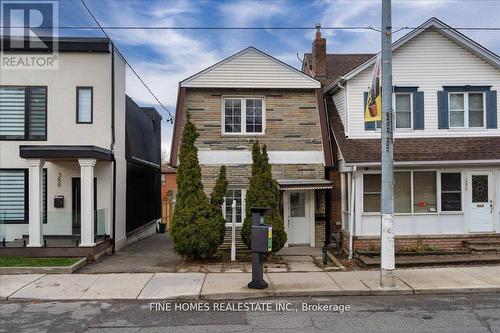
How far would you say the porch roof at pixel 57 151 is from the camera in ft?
44.0

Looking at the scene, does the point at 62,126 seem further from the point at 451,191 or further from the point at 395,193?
the point at 451,191

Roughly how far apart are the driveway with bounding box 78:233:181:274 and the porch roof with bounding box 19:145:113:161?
3.12 meters

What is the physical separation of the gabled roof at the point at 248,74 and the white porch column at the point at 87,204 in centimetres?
391

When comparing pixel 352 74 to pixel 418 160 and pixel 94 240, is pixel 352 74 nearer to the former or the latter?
pixel 418 160

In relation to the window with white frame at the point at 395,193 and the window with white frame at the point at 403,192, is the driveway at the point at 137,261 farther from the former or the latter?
the window with white frame at the point at 403,192

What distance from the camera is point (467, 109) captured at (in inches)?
617

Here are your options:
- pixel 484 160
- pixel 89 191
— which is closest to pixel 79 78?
pixel 89 191

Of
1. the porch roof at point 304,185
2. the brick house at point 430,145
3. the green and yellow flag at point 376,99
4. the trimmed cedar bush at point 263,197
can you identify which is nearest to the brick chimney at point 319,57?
the brick house at point 430,145

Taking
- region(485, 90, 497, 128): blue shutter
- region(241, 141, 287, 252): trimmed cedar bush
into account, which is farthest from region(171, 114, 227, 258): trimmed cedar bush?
region(485, 90, 497, 128): blue shutter

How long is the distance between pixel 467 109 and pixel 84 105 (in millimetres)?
12529

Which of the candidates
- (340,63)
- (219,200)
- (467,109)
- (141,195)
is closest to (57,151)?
(219,200)

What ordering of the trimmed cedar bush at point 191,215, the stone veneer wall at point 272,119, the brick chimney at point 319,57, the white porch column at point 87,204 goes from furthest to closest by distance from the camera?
1. the brick chimney at point 319,57
2. the stone veneer wall at point 272,119
3. the white porch column at point 87,204
4. the trimmed cedar bush at point 191,215

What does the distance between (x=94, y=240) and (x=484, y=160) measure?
11788 mm

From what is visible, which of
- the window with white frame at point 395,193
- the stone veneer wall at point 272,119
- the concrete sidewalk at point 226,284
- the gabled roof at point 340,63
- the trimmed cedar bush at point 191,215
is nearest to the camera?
the concrete sidewalk at point 226,284
